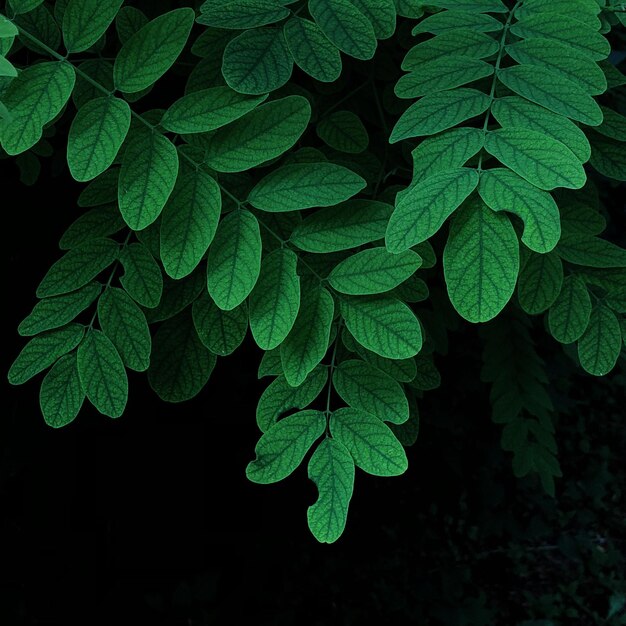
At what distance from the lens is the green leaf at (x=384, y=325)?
1053 millimetres

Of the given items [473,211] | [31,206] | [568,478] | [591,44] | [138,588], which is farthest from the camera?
[568,478]

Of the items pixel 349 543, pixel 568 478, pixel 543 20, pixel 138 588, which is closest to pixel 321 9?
pixel 543 20

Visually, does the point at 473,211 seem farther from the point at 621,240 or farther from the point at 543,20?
the point at 621,240

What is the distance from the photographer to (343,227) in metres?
1.13

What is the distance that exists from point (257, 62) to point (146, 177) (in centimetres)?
21

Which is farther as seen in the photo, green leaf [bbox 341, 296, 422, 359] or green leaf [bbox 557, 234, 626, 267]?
green leaf [bbox 557, 234, 626, 267]

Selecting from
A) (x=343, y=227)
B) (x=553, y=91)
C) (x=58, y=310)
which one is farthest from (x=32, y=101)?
(x=553, y=91)

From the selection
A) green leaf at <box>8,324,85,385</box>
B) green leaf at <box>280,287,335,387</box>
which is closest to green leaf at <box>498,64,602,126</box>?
green leaf at <box>280,287,335,387</box>

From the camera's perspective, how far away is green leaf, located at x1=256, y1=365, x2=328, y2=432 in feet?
3.74

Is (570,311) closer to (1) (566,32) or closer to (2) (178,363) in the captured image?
(1) (566,32)

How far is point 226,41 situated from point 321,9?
0.62 feet

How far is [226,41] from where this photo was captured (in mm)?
1188

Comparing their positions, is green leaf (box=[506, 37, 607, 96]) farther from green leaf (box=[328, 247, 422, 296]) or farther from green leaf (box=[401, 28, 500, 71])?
green leaf (box=[328, 247, 422, 296])

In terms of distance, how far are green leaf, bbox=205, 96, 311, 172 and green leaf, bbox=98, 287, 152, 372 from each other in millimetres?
248
